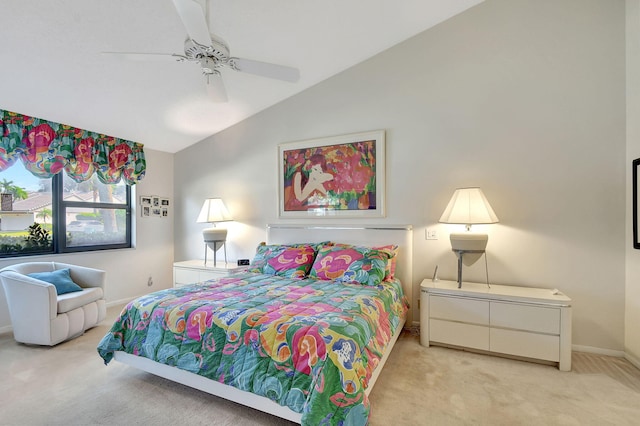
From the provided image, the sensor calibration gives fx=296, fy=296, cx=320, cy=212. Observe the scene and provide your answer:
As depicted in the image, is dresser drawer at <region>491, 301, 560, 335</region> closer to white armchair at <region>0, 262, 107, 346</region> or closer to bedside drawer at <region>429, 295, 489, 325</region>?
bedside drawer at <region>429, 295, 489, 325</region>

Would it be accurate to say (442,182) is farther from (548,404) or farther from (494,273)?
(548,404)

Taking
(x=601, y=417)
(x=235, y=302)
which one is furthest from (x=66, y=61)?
(x=601, y=417)

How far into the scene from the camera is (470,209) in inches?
110

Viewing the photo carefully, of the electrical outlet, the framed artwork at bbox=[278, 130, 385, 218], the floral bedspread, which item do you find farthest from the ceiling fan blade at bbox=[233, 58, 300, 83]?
the electrical outlet

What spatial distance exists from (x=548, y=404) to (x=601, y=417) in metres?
0.26

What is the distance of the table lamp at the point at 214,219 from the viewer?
405cm

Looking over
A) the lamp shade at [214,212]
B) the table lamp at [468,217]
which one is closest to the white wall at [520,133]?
the table lamp at [468,217]

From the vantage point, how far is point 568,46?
275cm

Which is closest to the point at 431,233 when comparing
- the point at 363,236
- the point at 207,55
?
the point at 363,236

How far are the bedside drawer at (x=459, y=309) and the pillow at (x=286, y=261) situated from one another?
132 centimetres

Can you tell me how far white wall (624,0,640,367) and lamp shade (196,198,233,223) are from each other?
14.2ft

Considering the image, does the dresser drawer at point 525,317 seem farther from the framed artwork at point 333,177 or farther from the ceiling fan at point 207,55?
the ceiling fan at point 207,55

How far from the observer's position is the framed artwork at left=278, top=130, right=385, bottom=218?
348 centimetres

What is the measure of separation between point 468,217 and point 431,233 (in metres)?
0.54
